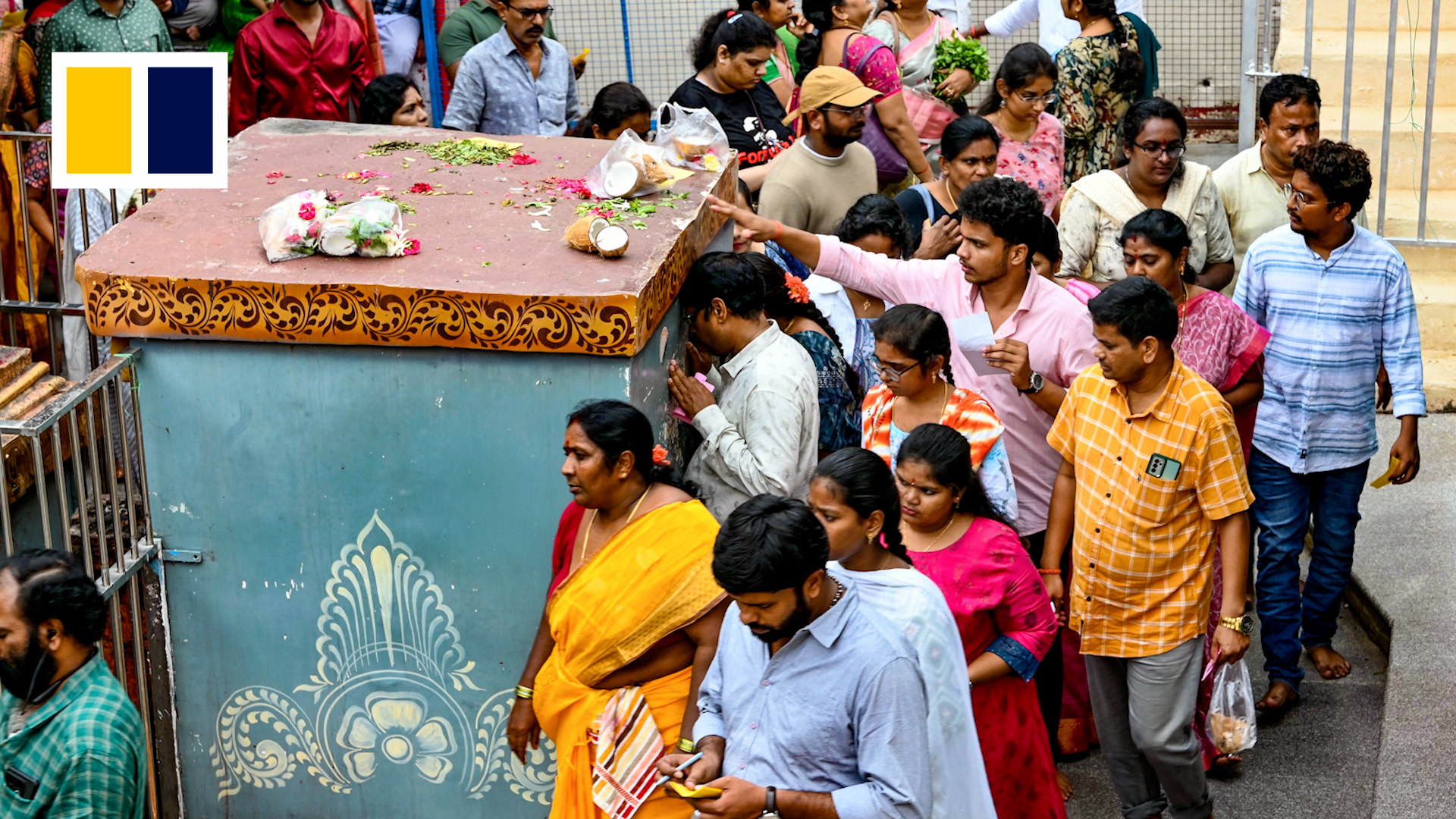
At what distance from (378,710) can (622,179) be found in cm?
169

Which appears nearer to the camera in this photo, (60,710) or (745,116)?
(60,710)

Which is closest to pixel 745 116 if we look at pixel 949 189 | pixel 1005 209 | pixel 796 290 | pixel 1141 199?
pixel 949 189

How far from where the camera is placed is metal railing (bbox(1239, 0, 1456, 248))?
23.9 ft

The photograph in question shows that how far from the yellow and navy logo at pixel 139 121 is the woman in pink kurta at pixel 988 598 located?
2027mm

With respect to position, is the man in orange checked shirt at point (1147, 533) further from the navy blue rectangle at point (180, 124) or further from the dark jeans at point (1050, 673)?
the navy blue rectangle at point (180, 124)

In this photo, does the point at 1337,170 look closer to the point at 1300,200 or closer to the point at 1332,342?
the point at 1300,200

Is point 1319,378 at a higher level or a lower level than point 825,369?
lower

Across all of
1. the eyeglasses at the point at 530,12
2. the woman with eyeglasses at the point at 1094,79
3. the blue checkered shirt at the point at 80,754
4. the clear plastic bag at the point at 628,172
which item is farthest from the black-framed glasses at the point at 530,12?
the blue checkered shirt at the point at 80,754

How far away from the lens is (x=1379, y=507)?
20.6ft

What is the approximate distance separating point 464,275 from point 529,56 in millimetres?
3651

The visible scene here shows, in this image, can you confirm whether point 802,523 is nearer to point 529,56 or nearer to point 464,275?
point 464,275

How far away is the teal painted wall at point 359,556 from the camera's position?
3.96 meters

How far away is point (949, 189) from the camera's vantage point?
597cm

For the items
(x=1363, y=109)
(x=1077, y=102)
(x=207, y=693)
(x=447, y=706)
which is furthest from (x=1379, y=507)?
(x=207, y=693)
